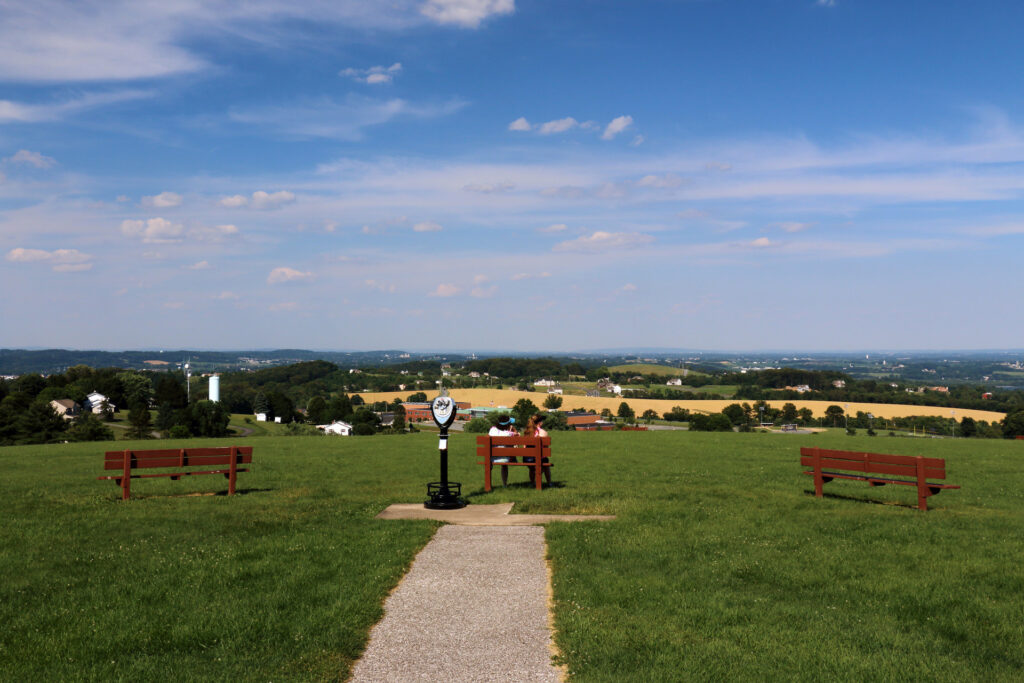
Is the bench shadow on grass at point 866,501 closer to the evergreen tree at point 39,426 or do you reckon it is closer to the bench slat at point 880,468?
the bench slat at point 880,468

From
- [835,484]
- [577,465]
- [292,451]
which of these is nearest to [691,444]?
[577,465]

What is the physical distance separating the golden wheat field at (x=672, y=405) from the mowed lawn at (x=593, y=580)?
323ft

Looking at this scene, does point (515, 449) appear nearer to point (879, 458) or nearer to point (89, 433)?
point (879, 458)

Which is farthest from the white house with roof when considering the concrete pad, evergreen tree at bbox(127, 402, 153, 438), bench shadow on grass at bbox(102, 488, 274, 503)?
the concrete pad

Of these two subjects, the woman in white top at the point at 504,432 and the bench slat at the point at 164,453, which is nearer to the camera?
the bench slat at the point at 164,453

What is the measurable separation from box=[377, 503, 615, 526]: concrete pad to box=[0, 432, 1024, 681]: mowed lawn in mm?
537

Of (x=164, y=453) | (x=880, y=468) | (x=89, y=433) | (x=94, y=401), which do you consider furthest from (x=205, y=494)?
(x=94, y=401)

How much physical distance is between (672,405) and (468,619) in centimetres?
12150

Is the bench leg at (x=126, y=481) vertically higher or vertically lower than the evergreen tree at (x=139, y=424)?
higher

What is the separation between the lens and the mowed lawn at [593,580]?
671 centimetres

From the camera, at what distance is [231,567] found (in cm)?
971

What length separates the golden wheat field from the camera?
103m

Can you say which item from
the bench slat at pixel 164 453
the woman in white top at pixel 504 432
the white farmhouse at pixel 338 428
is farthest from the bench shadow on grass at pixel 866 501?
the white farmhouse at pixel 338 428

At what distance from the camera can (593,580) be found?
923 centimetres
